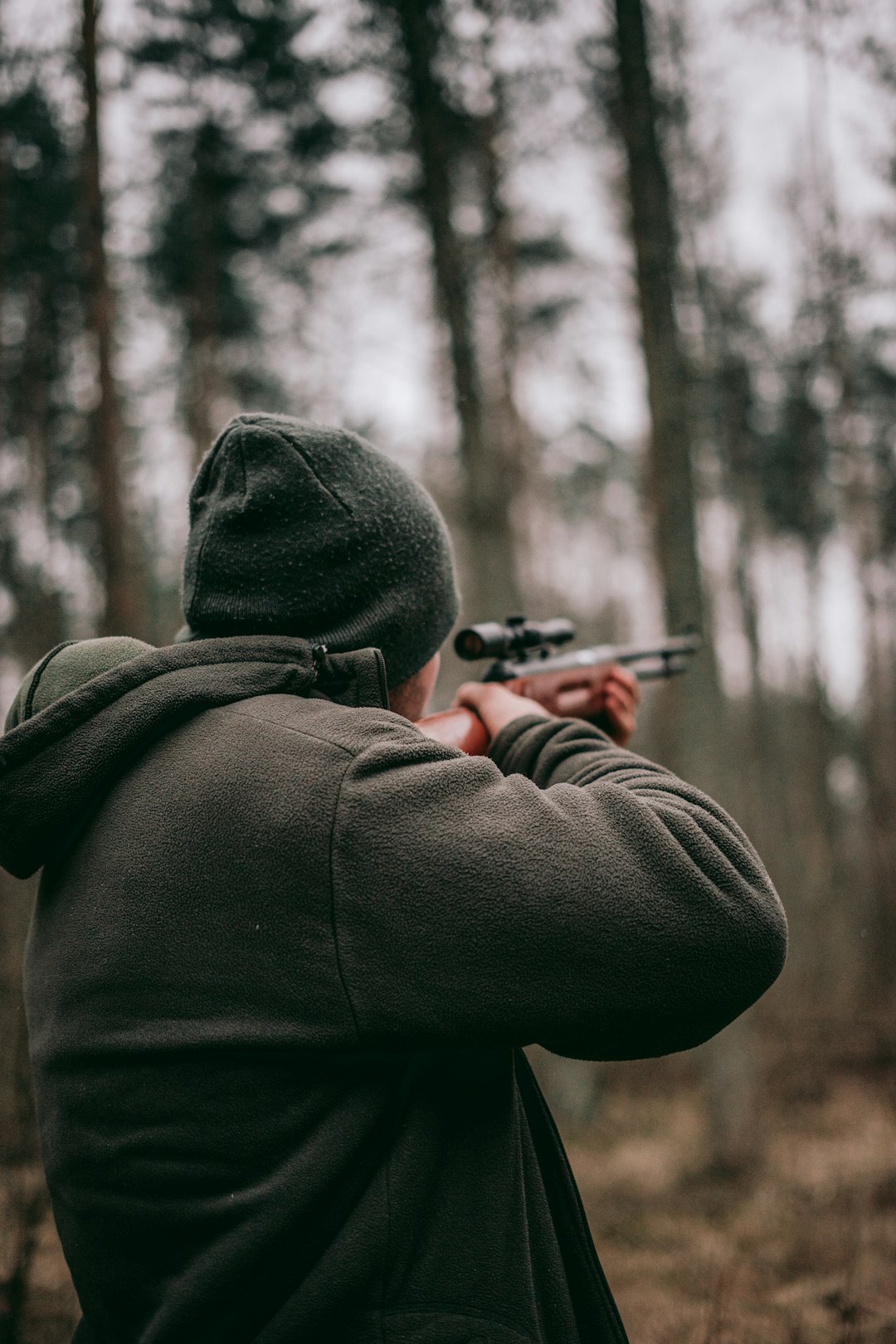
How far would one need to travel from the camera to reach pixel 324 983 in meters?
1.19

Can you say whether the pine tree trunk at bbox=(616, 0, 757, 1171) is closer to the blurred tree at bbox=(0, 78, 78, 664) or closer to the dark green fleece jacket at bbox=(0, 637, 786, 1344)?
the blurred tree at bbox=(0, 78, 78, 664)

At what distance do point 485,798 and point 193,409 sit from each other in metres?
12.0

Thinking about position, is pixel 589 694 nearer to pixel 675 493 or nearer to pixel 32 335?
pixel 675 493

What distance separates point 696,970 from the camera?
125 centimetres

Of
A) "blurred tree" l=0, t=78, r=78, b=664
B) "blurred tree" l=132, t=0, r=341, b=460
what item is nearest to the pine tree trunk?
"blurred tree" l=132, t=0, r=341, b=460

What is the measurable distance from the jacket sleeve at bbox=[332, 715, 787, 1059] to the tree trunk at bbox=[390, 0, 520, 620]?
794 centimetres

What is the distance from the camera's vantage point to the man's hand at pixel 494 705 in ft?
6.20

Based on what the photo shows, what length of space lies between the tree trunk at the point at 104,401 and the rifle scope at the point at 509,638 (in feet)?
15.6

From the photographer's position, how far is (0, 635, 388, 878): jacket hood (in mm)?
1333

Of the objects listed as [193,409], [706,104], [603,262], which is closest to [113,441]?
[193,409]

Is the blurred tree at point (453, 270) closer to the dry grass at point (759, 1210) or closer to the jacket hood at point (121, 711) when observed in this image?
the dry grass at point (759, 1210)

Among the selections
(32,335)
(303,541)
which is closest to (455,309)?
(32,335)

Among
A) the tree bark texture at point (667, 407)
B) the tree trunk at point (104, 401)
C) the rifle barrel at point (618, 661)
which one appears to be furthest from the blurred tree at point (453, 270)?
the rifle barrel at point (618, 661)

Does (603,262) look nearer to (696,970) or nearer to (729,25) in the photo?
(729,25)
